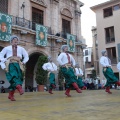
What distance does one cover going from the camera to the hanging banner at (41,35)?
16.8 m

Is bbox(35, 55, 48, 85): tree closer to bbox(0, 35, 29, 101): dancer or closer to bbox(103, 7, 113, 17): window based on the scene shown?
bbox(0, 35, 29, 101): dancer

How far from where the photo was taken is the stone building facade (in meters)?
16.2

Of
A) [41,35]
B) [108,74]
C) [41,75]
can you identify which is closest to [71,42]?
[41,35]

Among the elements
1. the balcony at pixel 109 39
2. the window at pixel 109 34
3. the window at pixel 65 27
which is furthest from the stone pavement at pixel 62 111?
the window at pixel 109 34

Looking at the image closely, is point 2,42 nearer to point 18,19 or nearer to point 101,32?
point 18,19

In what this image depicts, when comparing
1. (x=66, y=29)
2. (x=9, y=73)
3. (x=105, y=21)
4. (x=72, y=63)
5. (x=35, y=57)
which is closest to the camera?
(x=9, y=73)

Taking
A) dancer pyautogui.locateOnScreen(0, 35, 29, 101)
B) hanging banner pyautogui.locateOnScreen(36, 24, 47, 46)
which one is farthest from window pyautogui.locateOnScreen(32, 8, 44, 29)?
dancer pyautogui.locateOnScreen(0, 35, 29, 101)

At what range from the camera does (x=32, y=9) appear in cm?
1786

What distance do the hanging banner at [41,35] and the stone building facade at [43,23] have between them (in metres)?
0.39

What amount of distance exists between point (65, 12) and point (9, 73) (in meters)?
16.5

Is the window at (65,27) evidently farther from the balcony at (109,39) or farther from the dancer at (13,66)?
the dancer at (13,66)

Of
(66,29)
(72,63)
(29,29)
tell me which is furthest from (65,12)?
(72,63)

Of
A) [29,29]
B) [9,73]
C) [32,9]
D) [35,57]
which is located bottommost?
[9,73]

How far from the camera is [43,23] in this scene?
732 inches
